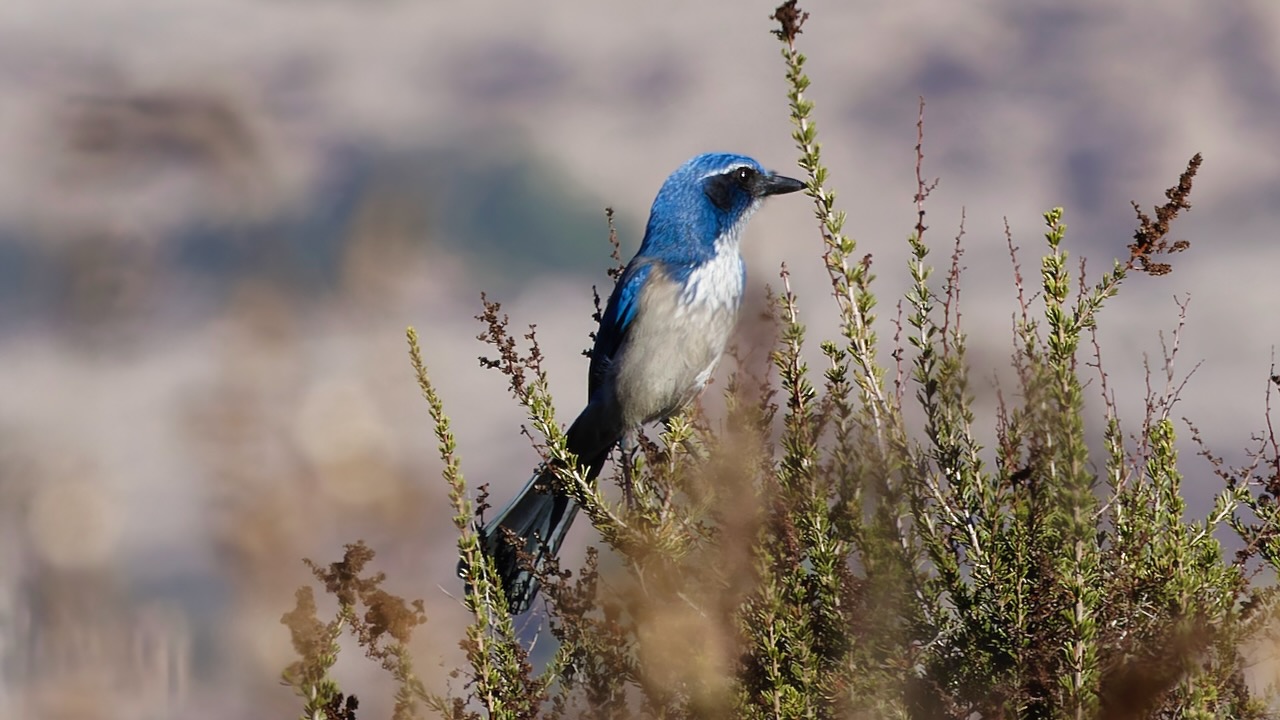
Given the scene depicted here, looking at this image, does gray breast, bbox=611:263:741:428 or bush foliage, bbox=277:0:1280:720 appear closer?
bush foliage, bbox=277:0:1280:720

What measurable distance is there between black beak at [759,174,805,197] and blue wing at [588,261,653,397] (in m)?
0.76

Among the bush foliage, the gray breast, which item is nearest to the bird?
the gray breast

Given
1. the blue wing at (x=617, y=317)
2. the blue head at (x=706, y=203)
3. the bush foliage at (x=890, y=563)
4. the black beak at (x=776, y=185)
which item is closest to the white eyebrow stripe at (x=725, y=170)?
the blue head at (x=706, y=203)

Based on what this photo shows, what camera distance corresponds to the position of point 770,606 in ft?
8.73

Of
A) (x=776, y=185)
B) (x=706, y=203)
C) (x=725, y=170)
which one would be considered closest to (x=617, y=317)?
(x=706, y=203)

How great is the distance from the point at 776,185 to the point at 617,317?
43.3 inches

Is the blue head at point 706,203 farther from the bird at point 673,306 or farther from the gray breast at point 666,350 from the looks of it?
the gray breast at point 666,350

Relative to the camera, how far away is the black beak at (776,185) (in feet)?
18.4

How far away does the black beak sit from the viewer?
5619mm

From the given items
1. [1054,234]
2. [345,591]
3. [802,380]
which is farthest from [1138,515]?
[345,591]

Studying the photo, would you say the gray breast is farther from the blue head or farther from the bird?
the blue head

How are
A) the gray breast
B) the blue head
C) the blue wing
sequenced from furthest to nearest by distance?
the blue head
the blue wing
the gray breast

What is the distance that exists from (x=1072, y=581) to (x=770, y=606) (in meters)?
0.67

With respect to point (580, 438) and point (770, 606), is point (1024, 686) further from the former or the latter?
point (580, 438)
